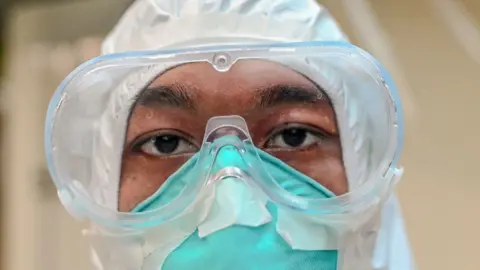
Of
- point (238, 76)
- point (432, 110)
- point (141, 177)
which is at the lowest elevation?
point (432, 110)

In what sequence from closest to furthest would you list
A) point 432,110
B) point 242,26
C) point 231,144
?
point 231,144
point 242,26
point 432,110

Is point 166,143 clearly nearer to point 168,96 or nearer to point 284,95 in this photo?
point 168,96

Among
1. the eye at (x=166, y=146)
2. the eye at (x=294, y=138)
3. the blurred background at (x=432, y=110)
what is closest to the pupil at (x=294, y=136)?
the eye at (x=294, y=138)

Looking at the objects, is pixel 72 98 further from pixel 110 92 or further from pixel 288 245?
pixel 288 245

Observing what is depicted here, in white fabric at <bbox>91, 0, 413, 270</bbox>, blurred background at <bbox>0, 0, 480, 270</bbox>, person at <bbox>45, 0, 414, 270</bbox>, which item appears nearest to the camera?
person at <bbox>45, 0, 414, 270</bbox>

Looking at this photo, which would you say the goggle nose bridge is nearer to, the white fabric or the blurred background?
the white fabric

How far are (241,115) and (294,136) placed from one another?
85 mm

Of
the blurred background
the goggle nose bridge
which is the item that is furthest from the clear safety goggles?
the blurred background

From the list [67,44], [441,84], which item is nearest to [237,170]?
[441,84]

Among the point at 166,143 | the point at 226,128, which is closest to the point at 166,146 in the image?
the point at 166,143

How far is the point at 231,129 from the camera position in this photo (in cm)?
88

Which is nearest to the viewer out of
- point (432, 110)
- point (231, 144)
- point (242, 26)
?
point (231, 144)

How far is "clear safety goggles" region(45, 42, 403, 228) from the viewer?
87cm

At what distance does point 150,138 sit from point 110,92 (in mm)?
102
